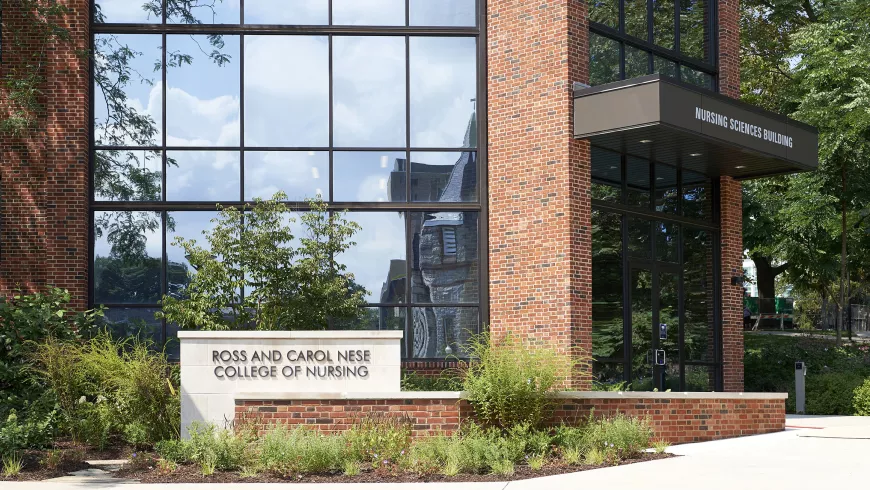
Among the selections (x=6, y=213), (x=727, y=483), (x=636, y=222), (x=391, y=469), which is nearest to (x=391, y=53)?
(x=636, y=222)

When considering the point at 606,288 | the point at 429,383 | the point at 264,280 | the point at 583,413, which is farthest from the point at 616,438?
the point at 264,280

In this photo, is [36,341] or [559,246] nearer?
[36,341]

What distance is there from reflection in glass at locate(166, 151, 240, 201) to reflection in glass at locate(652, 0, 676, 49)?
8303 millimetres

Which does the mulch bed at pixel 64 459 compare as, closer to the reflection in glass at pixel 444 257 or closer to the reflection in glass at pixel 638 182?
the reflection in glass at pixel 444 257

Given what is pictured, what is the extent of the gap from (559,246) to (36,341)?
8561mm

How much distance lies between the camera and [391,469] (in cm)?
1214

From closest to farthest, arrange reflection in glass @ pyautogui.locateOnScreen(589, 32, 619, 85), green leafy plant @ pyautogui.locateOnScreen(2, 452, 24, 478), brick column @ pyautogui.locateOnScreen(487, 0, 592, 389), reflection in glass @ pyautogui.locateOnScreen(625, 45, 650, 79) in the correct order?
1. green leafy plant @ pyautogui.locateOnScreen(2, 452, 24, 478)
2. brick column @ pyautogui.locateOnScreen(487, 0, 592, 389)
3. reflection in glass @ pyautogui.locateOnScreen(589, 32, 619, 85)
4. reflection in glass @ pyautogui.locateOnScreen(625, 45, 650, 79)

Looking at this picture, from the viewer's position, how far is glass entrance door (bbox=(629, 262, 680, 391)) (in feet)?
61.0

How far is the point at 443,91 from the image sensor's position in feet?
60.5

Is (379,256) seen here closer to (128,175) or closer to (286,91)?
(286,91)

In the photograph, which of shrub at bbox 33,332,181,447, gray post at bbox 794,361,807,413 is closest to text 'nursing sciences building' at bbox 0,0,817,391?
shrub at bbox 33,332,181,447

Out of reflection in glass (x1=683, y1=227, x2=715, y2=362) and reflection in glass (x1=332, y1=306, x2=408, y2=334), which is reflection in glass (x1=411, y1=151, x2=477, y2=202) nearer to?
reflection in glass (x1=332, y1=306, x2=408, y2=334)

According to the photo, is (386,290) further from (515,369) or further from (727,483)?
(727,483)

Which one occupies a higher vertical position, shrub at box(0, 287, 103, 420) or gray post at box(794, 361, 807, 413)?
shrub at box(0, 287, 103, 420)
